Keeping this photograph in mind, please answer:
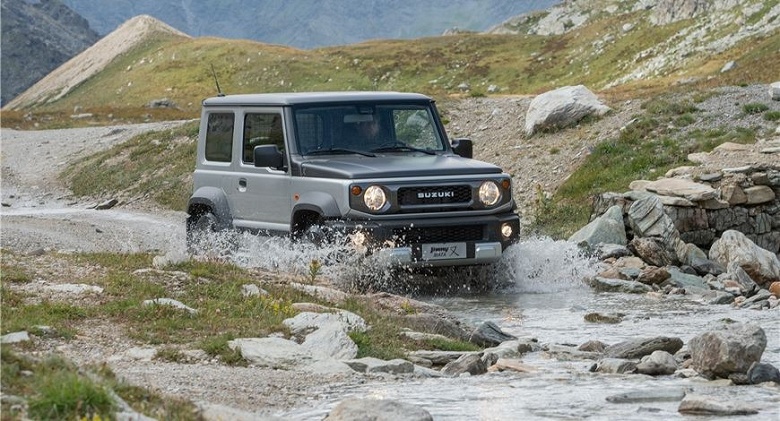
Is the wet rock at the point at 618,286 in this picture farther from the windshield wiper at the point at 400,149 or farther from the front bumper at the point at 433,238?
the windshield wiper at the point at 400,149

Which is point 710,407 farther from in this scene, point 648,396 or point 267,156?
point 267,156

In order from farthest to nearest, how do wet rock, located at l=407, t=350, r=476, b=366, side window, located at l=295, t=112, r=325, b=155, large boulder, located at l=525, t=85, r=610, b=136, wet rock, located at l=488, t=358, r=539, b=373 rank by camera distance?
large boulder, located at l=525, t=85, r=610, b=136 → side window, located at l=295, t=112, r=325, b=155 → wet rock, located at l=407, t=350, r=476, b=366 → wet rock, located at l=488, t=358, r=539, b=373

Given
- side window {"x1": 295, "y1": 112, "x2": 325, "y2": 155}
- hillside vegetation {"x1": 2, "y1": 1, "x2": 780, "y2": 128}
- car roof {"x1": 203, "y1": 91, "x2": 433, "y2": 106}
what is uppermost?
hillside vegetation {"x1": 2, "y1": 1, "x2": 780, "y2": 128}

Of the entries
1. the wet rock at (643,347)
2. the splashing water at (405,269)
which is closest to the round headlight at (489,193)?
the splashing water at (405,269)

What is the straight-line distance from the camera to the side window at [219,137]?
15.5 meters

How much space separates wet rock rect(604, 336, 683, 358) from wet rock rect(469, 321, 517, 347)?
4.11 feet

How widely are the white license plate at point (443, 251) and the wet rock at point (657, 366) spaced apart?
4.47m

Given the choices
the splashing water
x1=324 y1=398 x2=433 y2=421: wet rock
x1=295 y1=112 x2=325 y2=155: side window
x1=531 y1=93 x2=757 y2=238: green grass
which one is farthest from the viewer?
x1=531 y1=93 x2=757 y2=238: green grass

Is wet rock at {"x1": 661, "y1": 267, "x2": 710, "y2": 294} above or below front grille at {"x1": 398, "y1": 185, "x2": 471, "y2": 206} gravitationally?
below

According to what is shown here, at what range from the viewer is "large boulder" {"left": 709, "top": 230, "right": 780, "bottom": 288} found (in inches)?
685

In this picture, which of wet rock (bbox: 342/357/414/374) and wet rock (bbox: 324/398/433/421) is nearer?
wet rock (bbox: 324/398/433/421)

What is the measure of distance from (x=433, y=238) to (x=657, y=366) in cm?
477

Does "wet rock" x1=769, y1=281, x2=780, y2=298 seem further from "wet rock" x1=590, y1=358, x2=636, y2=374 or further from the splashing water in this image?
"wet rock" x1=590, y1=358, x2=636, y2=374

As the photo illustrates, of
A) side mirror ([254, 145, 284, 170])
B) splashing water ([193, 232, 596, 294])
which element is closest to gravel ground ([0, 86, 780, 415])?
splashing water ([193, 232, 596, 294])
